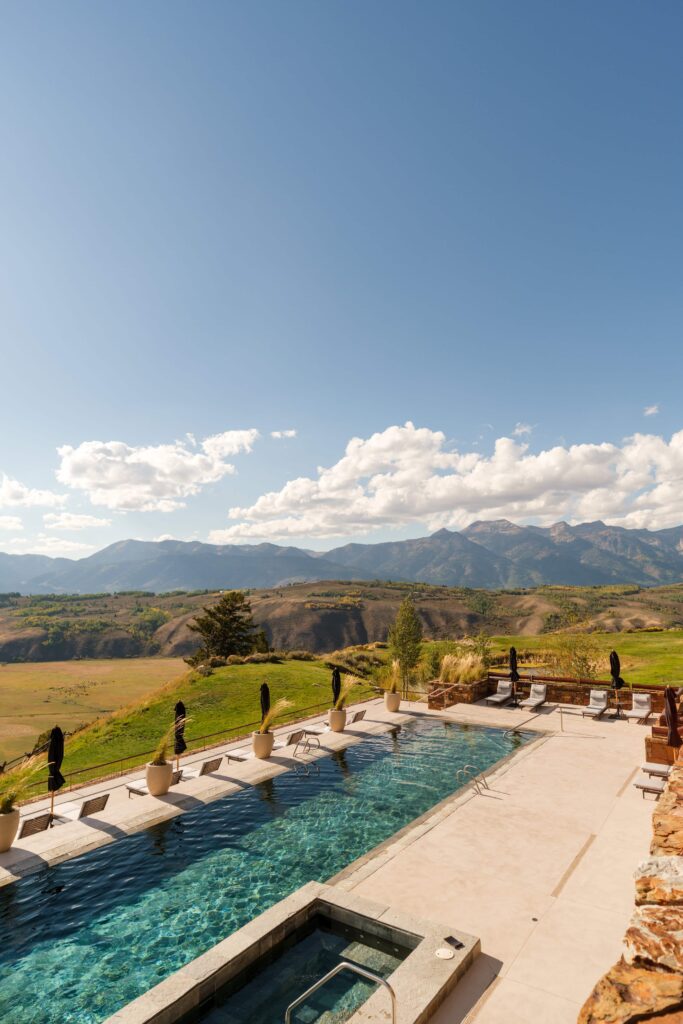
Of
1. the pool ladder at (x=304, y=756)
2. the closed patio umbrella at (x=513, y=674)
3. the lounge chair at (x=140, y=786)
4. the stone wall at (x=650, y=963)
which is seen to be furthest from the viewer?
the closed patio umbrella at (x=513, y=674)

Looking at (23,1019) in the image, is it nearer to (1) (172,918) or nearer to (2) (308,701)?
(1) (172,918)

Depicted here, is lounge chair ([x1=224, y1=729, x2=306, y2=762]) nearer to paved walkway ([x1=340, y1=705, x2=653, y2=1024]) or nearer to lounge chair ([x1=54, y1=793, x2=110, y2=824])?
lounge chair ([x1=54, y1=793, x2=110, y2=824])

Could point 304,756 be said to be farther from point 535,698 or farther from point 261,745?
point 535,698

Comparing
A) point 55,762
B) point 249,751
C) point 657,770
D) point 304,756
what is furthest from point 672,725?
point 55,762

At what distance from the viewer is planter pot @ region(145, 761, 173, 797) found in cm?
1314

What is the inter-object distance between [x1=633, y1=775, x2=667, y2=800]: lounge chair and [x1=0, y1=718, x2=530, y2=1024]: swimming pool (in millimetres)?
4238

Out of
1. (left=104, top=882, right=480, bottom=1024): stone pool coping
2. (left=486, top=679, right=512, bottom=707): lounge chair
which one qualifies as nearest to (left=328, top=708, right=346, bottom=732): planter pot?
(left=486, top=679, right=512, bottom=707): lounge chair

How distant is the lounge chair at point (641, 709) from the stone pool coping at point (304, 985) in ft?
51.0

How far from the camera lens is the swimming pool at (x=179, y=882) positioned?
6.86 metres

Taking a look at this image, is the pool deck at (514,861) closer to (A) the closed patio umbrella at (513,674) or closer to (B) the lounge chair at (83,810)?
(B) the lounge chair at (83,810)

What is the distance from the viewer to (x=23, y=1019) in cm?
617

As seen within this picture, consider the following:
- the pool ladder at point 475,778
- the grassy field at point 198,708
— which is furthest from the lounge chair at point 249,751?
the pool ladder at point 475,778

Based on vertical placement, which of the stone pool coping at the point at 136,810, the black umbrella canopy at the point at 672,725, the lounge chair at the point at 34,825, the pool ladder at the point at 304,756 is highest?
the black umbrella canopy at the point at 672,725

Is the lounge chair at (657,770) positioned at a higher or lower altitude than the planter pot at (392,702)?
higher
